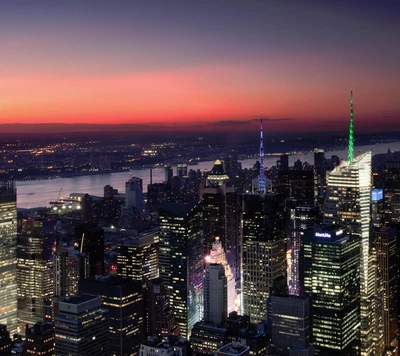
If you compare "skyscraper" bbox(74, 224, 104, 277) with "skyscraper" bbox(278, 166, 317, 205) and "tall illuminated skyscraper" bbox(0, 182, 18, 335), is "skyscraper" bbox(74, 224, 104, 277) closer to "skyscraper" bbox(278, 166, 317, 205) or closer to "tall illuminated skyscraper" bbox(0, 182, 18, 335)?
"tall illuminated skyscraper" bbox(0, 182, 18, 335)

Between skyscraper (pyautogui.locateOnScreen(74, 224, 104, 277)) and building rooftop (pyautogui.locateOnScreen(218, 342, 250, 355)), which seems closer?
building rooftop (pyautogui.locateOnScreen(218, 342, 250, 355))

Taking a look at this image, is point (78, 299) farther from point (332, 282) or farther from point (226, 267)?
point (226, 267)

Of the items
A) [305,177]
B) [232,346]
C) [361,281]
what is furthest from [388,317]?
[305,177]

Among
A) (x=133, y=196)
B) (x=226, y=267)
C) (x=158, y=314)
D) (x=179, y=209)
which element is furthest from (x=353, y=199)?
(x=133, y=196)

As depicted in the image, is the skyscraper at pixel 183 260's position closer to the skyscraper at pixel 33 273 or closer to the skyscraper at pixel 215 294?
the skyscraper at pixel 215 294

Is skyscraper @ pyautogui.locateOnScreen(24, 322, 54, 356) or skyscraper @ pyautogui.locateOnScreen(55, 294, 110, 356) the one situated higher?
skyscraper @ pyautogui.locateOnScreen(55, 294, 110, 356)

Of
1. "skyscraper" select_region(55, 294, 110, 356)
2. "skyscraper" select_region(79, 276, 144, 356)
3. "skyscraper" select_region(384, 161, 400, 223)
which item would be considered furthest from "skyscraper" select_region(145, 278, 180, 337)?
"skyscraper" select_region(384, 161, 400, 223)

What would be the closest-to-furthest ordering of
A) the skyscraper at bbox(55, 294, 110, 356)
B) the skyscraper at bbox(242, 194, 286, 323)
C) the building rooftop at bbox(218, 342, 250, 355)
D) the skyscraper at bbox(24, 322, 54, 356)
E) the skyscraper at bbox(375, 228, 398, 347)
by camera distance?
the building rooftop at bbox(218, 342, 250, 355), the skyscraper at bbox(55, 294, 110, 356), the skyscraper at bbox(24, 322, 54, 356), the skyscraper at bbox(375, 228, 398, 347), the skyscraper at bbox(242, 194, 286, 323)
